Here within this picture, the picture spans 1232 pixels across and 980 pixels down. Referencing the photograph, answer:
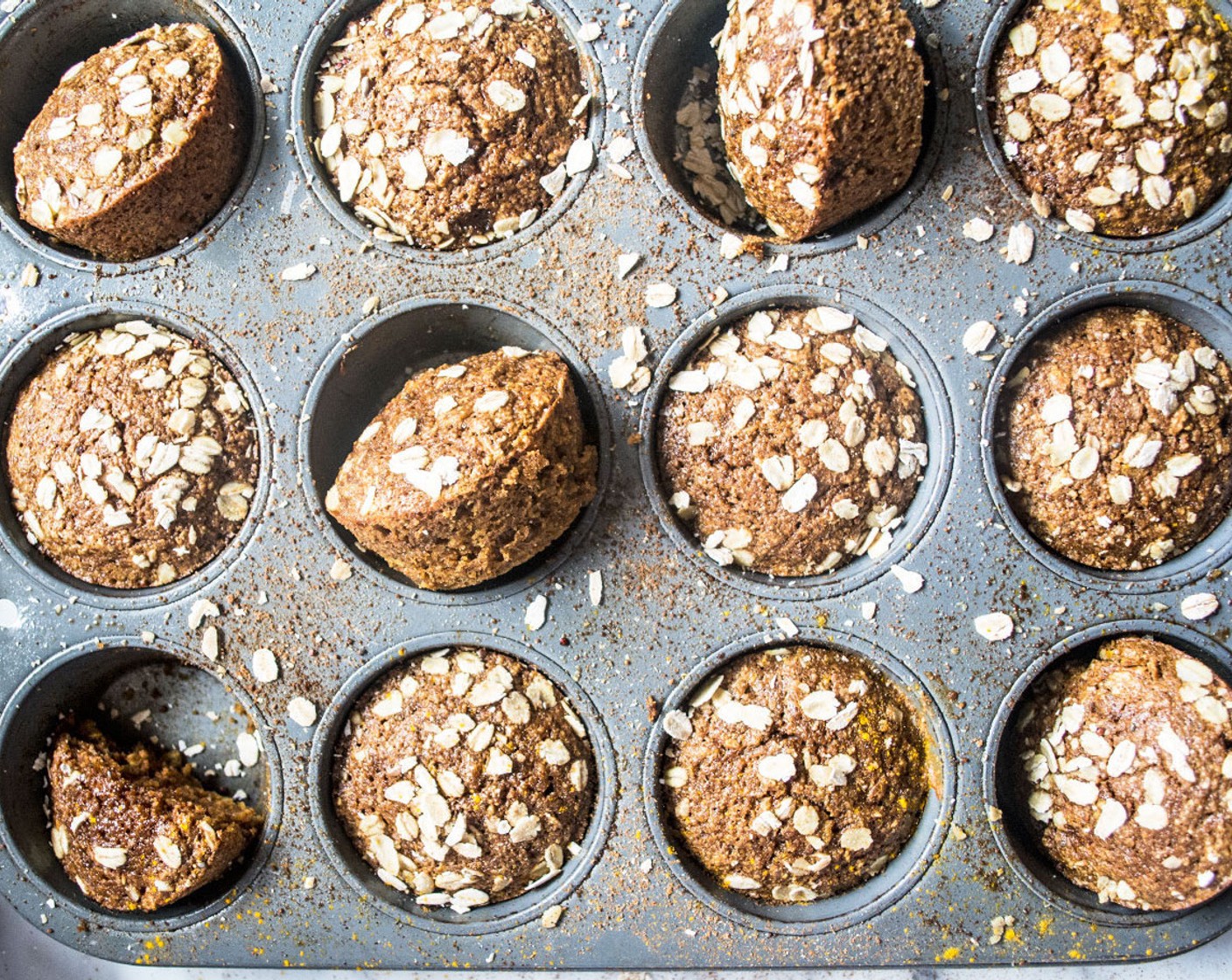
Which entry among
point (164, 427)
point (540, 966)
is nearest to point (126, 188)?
point (164, 427)

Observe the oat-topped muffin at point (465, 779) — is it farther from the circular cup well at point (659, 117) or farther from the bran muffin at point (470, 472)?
the circular cup well at point (659, 117)

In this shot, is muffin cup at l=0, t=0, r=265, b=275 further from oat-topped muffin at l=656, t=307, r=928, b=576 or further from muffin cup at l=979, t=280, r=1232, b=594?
muffin cup at l=979, t=280, r=1232, b=594

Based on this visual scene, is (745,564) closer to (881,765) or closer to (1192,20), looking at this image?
(881,765)

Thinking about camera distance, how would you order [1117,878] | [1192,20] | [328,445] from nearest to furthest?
[1192,20] → [1117,878] → [328,445]

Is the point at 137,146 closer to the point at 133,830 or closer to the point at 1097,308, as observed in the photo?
the point at 133,830

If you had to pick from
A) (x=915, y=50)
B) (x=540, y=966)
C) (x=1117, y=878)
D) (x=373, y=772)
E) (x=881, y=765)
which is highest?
(x=915, y=50)

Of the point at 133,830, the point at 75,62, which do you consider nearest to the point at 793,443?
the point at 133,830
